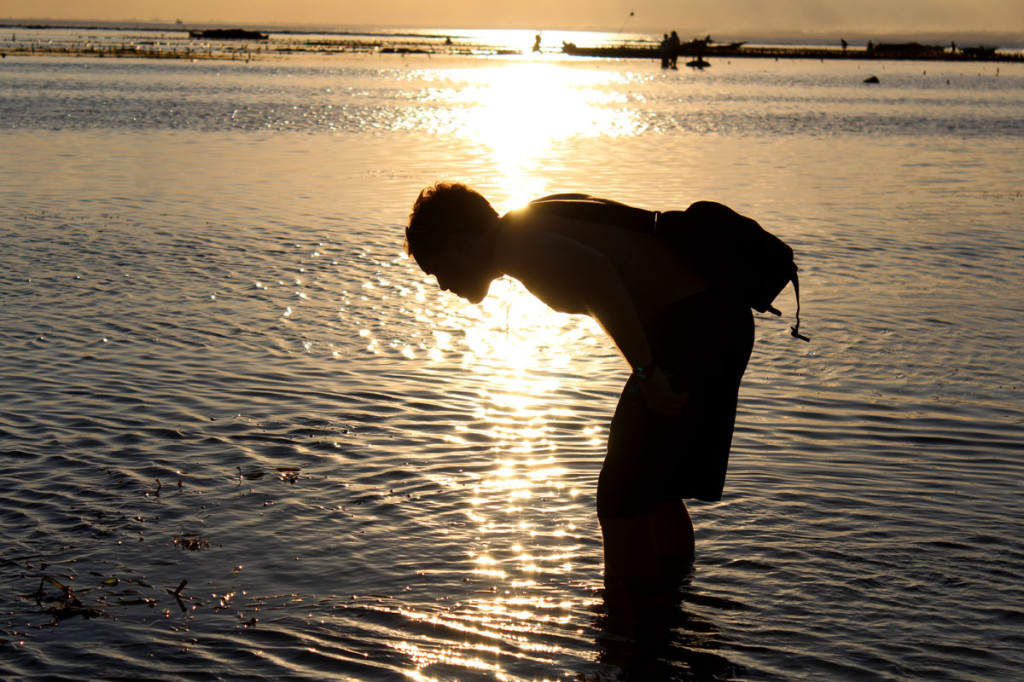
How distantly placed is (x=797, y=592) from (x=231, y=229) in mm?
12119

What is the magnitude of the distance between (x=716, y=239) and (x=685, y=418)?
2.35ft

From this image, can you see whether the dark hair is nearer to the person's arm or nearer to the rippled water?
the person's arm

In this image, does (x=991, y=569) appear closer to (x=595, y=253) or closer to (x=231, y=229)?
(x=595, y=253)

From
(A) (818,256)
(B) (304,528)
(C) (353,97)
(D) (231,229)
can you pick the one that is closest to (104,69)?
(C) (353,97)

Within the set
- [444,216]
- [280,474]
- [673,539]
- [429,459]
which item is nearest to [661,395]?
[444,216]

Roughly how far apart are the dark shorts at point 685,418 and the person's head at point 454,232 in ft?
2.33

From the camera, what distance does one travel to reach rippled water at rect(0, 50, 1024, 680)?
16.0 feet

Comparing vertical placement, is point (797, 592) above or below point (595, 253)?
below

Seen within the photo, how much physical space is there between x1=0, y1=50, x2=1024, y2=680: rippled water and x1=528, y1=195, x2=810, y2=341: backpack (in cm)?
166

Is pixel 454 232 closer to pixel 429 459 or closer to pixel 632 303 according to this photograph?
pixel 632 303

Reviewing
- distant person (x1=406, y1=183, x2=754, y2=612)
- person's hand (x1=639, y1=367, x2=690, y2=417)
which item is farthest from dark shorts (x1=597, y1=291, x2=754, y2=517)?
person's hand (x1=639, y1=367, x2=690, y2=417)

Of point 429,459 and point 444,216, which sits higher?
point 444,216

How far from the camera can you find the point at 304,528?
19.9ft

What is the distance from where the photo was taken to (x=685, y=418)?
4383 mm
